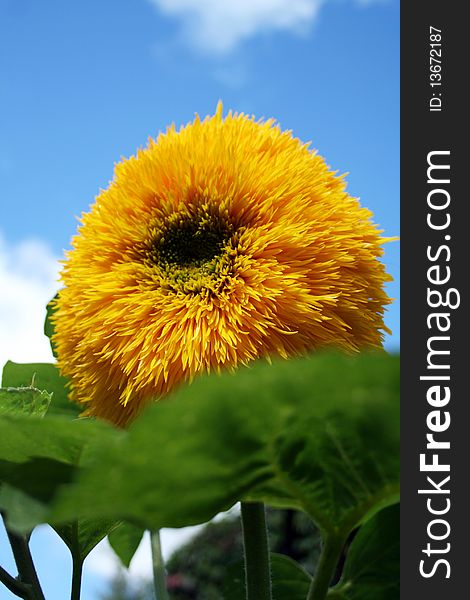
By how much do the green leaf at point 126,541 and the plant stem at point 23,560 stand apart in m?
0.12

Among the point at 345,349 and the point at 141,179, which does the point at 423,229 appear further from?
the point at 141,179

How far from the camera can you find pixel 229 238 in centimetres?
65

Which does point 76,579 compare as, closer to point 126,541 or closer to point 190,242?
point 126,541

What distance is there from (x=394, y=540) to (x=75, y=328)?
0.30 metres

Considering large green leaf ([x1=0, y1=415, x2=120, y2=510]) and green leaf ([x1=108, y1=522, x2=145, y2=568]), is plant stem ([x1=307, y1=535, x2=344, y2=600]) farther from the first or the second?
green leaf ([x1=108, y1=522, x2=145, y2=568])

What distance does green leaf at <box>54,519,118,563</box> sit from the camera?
0.64 m

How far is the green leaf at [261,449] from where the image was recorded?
0.98 feet

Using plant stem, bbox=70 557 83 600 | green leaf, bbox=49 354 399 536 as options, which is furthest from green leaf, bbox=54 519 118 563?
green leaf, bbox=49 354 399 536

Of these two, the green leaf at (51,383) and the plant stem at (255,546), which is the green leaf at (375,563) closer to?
the plant stem at (255,546)

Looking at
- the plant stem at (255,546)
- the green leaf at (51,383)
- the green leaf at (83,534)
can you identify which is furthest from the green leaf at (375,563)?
the green leaf at (51,383)

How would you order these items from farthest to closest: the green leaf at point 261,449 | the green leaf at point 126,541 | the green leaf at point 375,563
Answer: the green leaf at point 126,541
the green leaf at point 375,563
the green leaf at point 261,449

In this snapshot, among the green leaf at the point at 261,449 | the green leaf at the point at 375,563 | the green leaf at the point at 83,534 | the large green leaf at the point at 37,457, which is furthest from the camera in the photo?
the green leaf at the point at 83,534

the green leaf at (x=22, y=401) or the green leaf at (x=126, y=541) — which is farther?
the green leaf at (x=126, y=541)

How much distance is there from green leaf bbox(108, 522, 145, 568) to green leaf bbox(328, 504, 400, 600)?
26 centimetres
